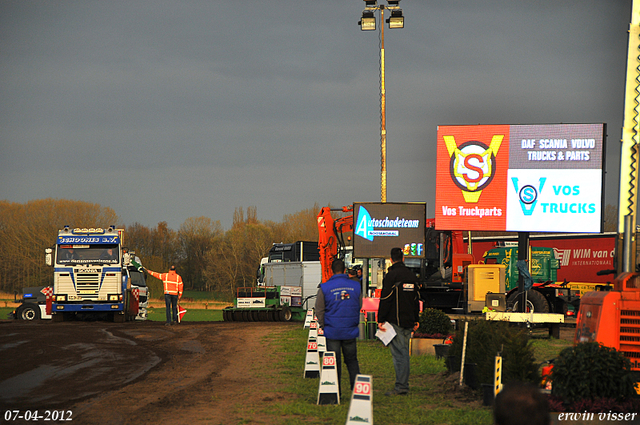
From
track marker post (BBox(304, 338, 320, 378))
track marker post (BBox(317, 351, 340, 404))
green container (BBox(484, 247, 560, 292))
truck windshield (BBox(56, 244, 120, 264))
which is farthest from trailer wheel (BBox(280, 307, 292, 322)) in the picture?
track marker post (BBox(317, 351, 340, 404))

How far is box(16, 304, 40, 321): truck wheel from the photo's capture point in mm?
32000

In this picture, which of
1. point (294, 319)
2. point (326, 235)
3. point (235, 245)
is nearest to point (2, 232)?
point (235, 245)

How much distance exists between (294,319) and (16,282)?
54.6 metres

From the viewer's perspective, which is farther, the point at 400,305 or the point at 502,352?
the point at 400,305

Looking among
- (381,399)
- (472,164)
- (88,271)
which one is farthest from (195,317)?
(381,399)

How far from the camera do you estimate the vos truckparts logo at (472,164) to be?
770 inches

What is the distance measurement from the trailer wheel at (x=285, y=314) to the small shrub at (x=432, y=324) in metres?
18.7

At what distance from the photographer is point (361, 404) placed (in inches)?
231

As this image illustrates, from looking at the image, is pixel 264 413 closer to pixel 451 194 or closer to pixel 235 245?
pixel 451 194

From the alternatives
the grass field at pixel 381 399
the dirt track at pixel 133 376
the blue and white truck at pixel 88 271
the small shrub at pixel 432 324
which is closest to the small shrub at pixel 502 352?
the grass field at pixel 381 399

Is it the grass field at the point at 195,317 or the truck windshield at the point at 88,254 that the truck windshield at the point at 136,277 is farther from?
the grass field at the point at 195,317

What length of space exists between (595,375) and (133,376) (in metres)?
7.98

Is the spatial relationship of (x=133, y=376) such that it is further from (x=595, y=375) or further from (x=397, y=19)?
(x=397, y=19)

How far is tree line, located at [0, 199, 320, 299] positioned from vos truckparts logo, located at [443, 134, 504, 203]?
2094 inches
